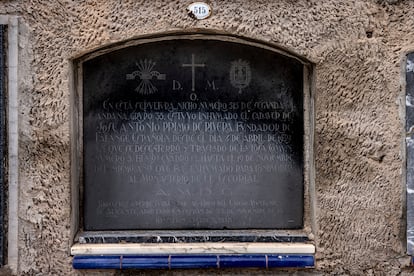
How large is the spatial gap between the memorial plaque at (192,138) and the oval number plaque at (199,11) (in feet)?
0.75

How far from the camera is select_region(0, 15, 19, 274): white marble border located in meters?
3.02

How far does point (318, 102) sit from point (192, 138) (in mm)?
870

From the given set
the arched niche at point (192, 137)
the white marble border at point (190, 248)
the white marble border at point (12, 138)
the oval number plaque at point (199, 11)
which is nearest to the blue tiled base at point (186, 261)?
the white marble border at point (190, 248)

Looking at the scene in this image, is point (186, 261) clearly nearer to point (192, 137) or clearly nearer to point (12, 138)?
point (192, 137)

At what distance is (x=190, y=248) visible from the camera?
121 inches

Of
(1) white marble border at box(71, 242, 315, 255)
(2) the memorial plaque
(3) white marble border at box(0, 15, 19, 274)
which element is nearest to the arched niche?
(2) the memorial plaque

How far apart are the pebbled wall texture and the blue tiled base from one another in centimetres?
10

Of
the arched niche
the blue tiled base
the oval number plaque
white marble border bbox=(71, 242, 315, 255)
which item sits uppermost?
the oval number plaque

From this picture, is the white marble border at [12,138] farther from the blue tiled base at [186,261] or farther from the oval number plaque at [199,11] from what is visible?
the oval number plaque at [199,11]

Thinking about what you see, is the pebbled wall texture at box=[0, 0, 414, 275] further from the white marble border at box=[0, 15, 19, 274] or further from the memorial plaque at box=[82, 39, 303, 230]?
the memorial plaque at box=[82, 39, 303, 230]

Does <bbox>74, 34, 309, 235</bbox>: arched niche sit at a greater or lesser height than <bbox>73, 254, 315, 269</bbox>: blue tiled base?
greater

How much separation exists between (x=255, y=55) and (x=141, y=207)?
1.30 meters

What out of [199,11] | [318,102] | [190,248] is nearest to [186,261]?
[190,248]

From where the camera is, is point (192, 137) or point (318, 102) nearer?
point (318, 102)
